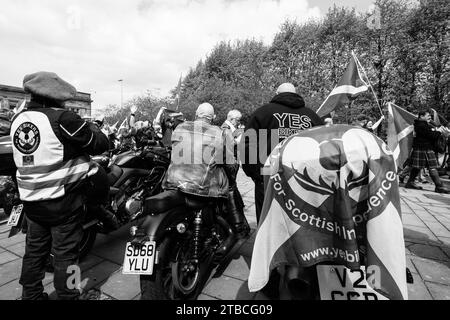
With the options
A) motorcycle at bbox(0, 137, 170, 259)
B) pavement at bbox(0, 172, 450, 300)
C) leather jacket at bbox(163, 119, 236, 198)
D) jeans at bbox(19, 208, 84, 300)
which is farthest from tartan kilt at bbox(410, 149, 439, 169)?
jeans at bbox(19, 208, 84, 300)

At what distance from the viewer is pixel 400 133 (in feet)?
15.7

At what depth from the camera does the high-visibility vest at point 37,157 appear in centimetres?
195

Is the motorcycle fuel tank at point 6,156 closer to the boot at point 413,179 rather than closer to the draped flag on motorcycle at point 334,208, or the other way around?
the draped flag on motorcycle at point 334,208

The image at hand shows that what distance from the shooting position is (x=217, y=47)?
114 feet

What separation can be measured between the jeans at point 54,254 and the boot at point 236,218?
1.56 meters

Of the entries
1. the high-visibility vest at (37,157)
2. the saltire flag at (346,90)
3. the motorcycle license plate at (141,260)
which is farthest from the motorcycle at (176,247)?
the saltire flag at (346,90)

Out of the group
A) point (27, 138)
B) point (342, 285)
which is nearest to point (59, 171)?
point (27, 138)

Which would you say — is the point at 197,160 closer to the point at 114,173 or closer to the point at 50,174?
the point at 50,174

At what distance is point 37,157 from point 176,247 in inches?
46.8

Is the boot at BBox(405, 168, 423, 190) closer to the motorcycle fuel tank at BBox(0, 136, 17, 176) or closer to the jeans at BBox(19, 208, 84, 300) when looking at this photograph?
the jeans at BBox(19, 208, 84, 300)

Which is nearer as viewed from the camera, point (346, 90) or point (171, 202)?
point (171, 202)

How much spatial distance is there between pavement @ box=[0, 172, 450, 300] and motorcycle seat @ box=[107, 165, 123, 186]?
2.83 ft
